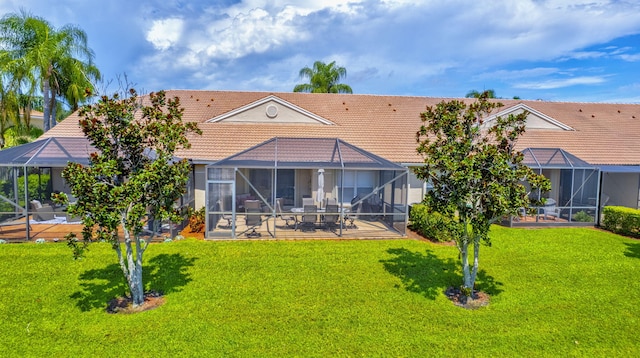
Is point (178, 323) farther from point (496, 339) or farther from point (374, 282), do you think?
point (496, 339)

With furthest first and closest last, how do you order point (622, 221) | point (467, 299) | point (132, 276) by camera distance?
1. point (622, 221)
2. point (467, 299)
3. point (132, 276)

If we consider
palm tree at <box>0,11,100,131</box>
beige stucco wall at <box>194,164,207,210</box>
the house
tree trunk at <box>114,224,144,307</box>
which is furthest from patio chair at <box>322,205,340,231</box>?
palm tree at <box>0,11,100,131</box>

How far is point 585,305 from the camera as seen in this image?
829 centimetres

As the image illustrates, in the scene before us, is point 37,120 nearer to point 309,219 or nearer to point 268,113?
point 268,113

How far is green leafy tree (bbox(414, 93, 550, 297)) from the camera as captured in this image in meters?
7.69

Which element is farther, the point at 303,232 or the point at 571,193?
the point at 571,193

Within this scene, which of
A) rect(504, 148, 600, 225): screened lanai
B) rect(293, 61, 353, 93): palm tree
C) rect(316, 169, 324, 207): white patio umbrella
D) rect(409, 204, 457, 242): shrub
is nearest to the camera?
rect(409, 204, 457, 242): shrub

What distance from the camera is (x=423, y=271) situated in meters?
10.3

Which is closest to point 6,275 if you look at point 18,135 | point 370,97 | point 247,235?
point 247,235

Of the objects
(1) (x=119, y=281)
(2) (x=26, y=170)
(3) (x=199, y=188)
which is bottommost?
(1) (x=119, y=281)

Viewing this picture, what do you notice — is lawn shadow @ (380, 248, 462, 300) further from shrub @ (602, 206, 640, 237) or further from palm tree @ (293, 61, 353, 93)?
palm tree @ (293, 61, 353, 93)

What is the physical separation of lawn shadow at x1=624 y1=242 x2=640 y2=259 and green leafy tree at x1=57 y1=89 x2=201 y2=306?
47.6 ft

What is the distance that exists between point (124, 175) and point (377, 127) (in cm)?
1553

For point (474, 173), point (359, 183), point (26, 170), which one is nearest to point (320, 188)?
point (359, 183)
